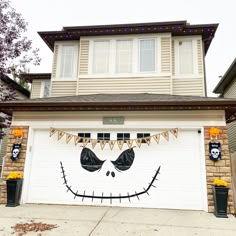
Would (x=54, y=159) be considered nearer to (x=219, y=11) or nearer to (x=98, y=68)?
(x=98, y=68)

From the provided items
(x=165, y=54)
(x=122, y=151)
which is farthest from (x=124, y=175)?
(x=165, y=54)

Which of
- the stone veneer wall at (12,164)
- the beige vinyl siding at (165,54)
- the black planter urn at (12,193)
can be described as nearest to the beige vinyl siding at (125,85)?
the beige vinyl siding at (165,54)

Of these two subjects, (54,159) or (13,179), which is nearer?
(13,179)

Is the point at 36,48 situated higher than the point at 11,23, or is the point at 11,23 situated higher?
the point at 11,23

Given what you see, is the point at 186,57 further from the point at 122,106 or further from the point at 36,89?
the point at 36,89

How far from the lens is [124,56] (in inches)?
326

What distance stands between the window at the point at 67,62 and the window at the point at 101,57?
1030 mm

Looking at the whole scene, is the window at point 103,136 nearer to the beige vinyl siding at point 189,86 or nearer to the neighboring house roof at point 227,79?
the beige vinyl siding at point 189,86

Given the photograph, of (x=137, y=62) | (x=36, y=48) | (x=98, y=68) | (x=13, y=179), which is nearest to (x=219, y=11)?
(x=137, y=62)

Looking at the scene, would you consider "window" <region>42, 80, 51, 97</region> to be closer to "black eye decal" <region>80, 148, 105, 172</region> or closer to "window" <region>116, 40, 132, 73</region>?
"window" <region>116, 40, 132, 73</region>

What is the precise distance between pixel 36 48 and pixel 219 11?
9.81 metres

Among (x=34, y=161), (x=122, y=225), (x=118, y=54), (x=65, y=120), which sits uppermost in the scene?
(x=118, y=54)

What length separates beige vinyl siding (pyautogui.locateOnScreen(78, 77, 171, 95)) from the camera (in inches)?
308

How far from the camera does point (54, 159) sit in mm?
6059
